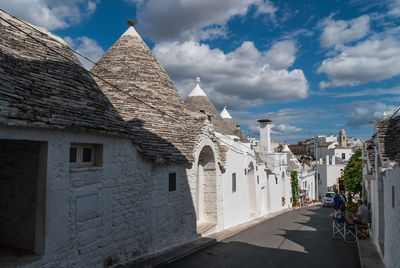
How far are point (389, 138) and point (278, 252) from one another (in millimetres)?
4284

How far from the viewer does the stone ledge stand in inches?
294

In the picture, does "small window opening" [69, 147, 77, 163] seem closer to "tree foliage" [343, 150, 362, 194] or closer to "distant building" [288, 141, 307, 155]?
"tree foliage" [343, 150, 362, 194]

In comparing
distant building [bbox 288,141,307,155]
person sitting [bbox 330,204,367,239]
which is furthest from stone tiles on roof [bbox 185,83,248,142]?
distant building [bbox 288,141,307,155]

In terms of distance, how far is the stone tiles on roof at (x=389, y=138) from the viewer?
6.97 metres

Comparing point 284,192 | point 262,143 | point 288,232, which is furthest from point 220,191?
point 284,192

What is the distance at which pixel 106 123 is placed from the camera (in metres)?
6.72

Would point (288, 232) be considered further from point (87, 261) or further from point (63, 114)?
point (63, 114)

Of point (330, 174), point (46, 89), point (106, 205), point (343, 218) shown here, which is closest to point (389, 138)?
point (343, 218)

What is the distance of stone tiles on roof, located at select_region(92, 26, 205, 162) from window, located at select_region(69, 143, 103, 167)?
1.72 m

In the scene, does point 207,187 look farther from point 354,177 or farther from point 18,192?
point 354,177

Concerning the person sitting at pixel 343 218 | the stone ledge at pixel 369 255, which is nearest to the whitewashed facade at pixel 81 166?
the person sitting at pixel 343 218

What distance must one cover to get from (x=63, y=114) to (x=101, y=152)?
4.33ft

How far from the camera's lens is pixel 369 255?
27.3 feet

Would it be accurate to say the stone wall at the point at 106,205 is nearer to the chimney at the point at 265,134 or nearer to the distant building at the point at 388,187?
the distant building at the point at 388,187
